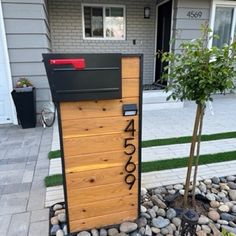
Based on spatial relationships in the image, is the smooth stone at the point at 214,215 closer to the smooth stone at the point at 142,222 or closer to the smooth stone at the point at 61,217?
the smooth stone at the point at 142,222

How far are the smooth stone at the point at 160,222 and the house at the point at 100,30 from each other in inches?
129

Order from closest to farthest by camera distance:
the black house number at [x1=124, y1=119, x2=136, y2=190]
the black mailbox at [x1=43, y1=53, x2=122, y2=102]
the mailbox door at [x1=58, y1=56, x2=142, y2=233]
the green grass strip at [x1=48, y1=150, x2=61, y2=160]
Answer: the black mailbox at [x1=43, y1=53, x2=122, y2=102], the mailbox door at [x1=58, y1=56, x2=142, y2=233], the black house number at [x1=124, y1=119, x2=136, y2=190], the green grass strip at [x1=48, y1=150, x2=61, y2=160]

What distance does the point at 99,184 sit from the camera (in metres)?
1.81

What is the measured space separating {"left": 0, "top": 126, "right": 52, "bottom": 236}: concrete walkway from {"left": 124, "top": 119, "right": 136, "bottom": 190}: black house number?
Answer: 0.77 meters

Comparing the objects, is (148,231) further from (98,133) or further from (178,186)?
(98,133)

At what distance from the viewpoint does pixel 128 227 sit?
1905mm

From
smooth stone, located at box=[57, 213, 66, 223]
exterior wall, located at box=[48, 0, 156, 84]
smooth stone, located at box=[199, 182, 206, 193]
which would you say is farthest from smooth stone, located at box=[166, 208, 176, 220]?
exterior wall, located at box=[48, 0, 156, 84]

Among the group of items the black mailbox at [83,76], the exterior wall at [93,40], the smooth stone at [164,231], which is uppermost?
the exterior wall at [93,40]

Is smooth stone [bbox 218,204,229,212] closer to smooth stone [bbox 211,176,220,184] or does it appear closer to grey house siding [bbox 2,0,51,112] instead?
smooth stone [bbox 211,176,220,184]

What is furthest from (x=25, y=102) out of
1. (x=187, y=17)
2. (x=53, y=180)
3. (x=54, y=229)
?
(x=187, y=17)

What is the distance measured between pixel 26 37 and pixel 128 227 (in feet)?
12.2

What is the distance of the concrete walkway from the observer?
6.40 ft

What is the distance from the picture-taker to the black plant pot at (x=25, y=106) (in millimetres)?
4191

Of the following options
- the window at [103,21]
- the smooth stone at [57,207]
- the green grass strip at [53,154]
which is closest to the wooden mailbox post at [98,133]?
the smooth stone at [57,207]
